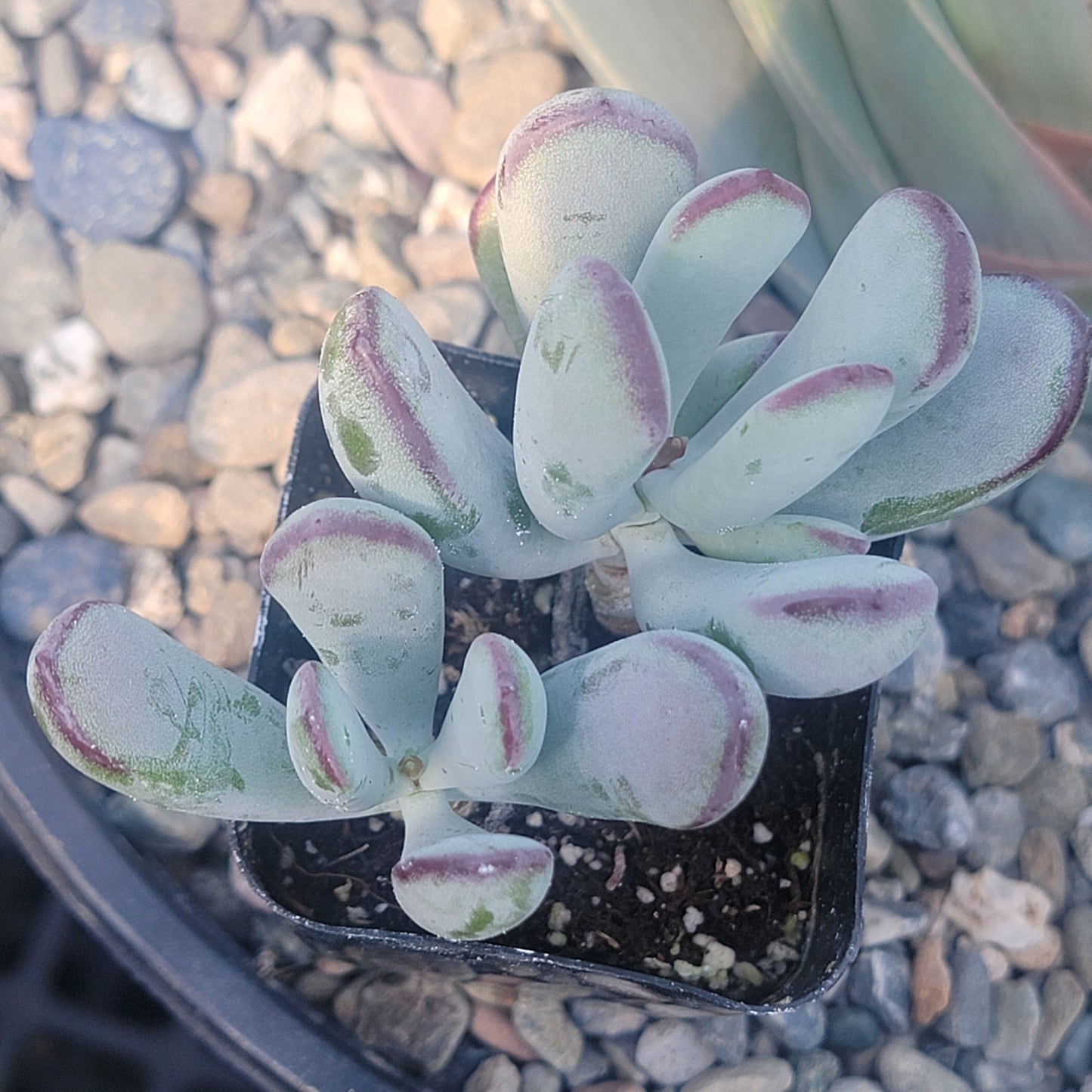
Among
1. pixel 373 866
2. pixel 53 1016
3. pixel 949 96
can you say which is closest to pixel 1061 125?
pixel 949 96

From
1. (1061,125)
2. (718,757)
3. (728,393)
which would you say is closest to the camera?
(718,757)

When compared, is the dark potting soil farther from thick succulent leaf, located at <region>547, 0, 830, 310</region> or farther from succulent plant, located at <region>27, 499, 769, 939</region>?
thick succulent leaf, located at <region>547, 0, 830, 310</region>

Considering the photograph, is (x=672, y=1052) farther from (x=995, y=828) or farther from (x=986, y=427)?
(x=986, y=427)

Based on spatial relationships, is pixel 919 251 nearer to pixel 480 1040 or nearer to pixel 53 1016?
pixel 480 1040

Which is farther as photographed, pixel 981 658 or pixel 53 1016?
pixel 981 658

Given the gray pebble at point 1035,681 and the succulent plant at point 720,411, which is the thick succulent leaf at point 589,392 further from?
the gray pebble at point 1035,681

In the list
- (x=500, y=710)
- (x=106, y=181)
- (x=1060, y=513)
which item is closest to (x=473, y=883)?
(x=500, y=710)
